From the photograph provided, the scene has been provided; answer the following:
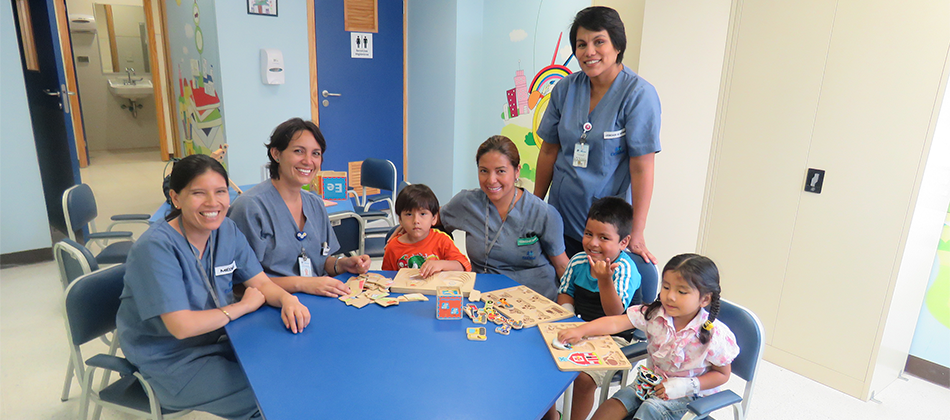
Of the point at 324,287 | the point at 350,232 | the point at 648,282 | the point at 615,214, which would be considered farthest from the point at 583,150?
the point at 350,232

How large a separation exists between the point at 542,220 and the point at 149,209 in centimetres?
489

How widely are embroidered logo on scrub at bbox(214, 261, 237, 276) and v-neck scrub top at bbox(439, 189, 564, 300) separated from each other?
0.92 m

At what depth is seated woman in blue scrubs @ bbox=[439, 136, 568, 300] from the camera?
216 centimetres

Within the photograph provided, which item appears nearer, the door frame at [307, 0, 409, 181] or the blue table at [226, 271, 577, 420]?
the blue table at [226, 271, 577, 420]

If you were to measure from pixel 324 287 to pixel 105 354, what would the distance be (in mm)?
691

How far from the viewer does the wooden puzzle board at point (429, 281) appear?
185 cm

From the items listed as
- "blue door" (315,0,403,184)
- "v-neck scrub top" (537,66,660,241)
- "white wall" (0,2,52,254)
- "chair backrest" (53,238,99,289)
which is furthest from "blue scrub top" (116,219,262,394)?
"blue door" (315,0,403,184)

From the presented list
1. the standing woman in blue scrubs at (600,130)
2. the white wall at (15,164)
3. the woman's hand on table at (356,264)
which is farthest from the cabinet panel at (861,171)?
the white wall at (15,164)

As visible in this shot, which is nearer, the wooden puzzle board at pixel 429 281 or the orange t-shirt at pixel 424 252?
the wooden puzzle board at pixel 429 281

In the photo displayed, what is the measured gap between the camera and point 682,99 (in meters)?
2.95

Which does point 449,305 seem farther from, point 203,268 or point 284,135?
point 284,135

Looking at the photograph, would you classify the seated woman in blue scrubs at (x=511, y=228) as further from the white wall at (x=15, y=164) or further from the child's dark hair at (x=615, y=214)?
the white wall at (x=15, y=164)

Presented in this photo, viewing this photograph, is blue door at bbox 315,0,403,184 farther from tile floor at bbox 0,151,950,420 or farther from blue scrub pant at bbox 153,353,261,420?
blue scrub pant at bbox 153,353,261,420

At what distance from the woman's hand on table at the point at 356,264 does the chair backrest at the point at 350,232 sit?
72 cm
